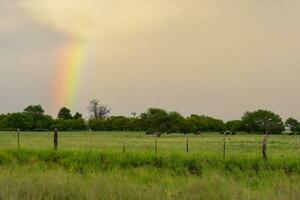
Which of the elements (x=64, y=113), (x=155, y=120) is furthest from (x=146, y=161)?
(x=64, y=113)

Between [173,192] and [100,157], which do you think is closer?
[173,192]

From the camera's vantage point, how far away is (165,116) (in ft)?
331

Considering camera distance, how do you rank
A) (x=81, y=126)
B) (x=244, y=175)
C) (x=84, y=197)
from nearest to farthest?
(x=84, y=197) → (x=244, y=175) → (x=81, y=126)

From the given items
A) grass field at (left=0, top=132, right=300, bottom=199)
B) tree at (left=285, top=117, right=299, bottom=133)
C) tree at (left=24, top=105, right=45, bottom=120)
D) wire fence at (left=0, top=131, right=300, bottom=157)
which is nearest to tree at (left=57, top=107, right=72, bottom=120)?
tree at (left=24, top=105, right=45, bottom=120)

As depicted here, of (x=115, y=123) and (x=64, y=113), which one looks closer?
(x=115, y=123)

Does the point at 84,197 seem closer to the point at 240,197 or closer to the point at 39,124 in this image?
the point at 240,197

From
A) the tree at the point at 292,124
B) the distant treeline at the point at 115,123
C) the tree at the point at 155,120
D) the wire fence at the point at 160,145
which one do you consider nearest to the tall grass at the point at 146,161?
the wire fence at the point at 160,145

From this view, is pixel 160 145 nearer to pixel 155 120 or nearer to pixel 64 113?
pixel 155 120

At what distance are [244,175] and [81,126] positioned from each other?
12390 cm

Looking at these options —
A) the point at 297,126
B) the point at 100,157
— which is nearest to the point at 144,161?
the point at 100,157

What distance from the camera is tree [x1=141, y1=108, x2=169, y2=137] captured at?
100231mm

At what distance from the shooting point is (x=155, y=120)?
101 meters

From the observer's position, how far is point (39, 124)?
142125 millimetres

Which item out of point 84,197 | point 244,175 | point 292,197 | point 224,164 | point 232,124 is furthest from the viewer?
point 232,124
